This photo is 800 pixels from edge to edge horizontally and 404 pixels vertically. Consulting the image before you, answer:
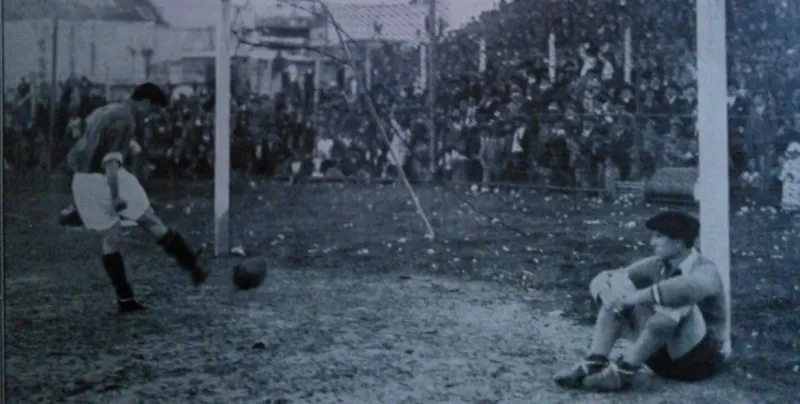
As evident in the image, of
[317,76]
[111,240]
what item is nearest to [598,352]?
[317,76]

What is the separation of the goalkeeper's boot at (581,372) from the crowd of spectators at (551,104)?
2.07ft

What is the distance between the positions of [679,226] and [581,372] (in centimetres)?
55

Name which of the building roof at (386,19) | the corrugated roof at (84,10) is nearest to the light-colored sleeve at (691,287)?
the building roof at (386,19)

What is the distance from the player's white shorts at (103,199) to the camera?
3.03 m

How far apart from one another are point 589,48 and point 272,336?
4.69 feet

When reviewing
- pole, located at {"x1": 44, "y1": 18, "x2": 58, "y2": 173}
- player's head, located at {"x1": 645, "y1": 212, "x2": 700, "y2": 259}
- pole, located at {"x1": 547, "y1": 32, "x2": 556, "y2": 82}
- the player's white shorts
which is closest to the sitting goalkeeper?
player's head, located at {"x1": 645, "y1": 212, "x2": 700, "y2": 259}

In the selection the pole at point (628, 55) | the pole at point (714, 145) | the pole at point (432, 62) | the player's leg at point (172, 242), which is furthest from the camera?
the player's leg at point (172, 242)

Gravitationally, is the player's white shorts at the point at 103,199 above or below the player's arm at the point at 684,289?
above

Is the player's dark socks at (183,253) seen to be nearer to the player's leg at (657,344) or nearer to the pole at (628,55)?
the player's leg at (657,344)

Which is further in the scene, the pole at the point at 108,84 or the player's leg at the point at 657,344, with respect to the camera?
the pole at the point at 108,84

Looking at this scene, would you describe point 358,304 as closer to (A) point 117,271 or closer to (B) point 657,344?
(A) point 117,271

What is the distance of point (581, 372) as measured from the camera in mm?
2541

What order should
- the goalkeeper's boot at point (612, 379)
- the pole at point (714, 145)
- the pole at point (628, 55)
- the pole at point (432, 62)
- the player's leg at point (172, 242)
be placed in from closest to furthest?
the goalkeeper's boot at point (612, 379) → the pole at point (714, 145) → the pole at point (628, 55) → the pole at point (432, 62) → the player's leg at point (172, 242)

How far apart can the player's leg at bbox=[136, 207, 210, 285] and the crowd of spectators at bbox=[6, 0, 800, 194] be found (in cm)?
22
